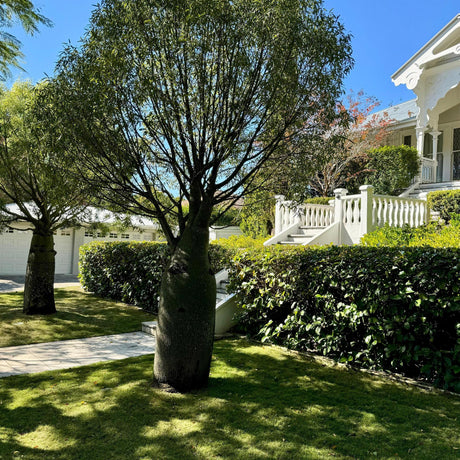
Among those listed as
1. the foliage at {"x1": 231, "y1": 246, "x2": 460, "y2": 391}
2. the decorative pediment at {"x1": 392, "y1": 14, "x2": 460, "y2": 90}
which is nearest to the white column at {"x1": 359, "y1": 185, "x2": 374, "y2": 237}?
the foliage at {"x1": 231, "y1": 246, "x2": 460, "y2": 391}

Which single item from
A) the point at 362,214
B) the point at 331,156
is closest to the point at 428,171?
the point at 362,214

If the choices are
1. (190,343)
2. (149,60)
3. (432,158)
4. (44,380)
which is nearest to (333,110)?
(149,60)

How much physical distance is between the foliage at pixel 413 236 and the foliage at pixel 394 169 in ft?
13.5

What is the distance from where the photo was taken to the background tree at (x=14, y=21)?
7.06 metres

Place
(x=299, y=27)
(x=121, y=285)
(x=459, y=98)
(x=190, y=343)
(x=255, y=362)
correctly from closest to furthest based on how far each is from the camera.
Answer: (x=190, y=343) → (x=299, y=27) → (x=255, y=362) → (x=121, y=285) → (x=459, y=98)

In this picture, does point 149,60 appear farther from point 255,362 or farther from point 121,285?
point 121,285

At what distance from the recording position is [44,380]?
202 inches

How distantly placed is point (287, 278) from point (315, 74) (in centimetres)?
322

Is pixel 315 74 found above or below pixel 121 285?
above

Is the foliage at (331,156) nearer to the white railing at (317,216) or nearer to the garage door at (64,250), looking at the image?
the white railing at (317,216)

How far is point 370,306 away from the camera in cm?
530

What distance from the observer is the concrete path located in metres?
5.84

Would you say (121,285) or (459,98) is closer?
(121,285)

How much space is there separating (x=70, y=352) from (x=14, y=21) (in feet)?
20.0
